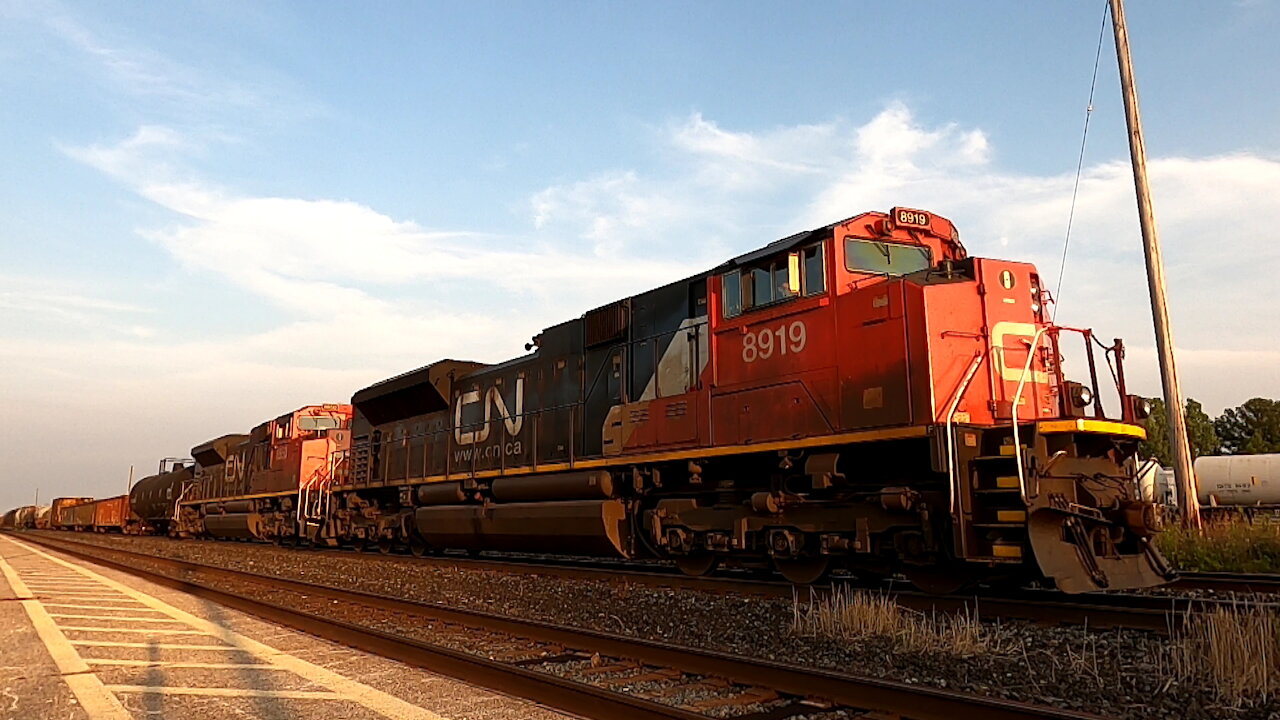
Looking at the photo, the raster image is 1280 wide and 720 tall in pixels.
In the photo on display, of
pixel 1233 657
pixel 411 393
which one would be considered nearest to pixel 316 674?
pixel 1233 657

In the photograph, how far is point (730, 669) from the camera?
17.8 ft

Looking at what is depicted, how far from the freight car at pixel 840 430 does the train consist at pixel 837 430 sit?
0.08 feet

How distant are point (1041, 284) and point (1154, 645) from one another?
4.09 meters

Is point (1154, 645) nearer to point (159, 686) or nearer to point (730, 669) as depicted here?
point (730, 669)

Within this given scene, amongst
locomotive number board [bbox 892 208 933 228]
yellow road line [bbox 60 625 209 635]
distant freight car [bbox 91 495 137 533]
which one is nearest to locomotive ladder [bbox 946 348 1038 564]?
locomotive number board [bbox 892 208 933 228]

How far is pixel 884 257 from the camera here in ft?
30.3

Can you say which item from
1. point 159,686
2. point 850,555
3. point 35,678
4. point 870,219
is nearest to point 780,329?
point 870,219

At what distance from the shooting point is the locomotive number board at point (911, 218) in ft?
30.8

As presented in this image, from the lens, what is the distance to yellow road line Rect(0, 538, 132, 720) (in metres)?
4.99

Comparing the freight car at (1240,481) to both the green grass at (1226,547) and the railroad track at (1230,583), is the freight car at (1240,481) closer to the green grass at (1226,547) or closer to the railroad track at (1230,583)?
the green grass at (1226,547)

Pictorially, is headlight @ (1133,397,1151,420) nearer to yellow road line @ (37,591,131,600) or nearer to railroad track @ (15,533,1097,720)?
railroad track @ (15,533,1097,720)

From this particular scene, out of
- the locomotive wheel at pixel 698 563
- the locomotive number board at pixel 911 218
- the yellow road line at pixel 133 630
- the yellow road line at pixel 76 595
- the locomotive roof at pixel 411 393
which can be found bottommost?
the yellow road line at pixel 76 595

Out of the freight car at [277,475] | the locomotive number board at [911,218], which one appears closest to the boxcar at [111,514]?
the freight car at [277,475]

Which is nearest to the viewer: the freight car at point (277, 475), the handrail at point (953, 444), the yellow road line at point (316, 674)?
the yellow road line at point (316, 674)
